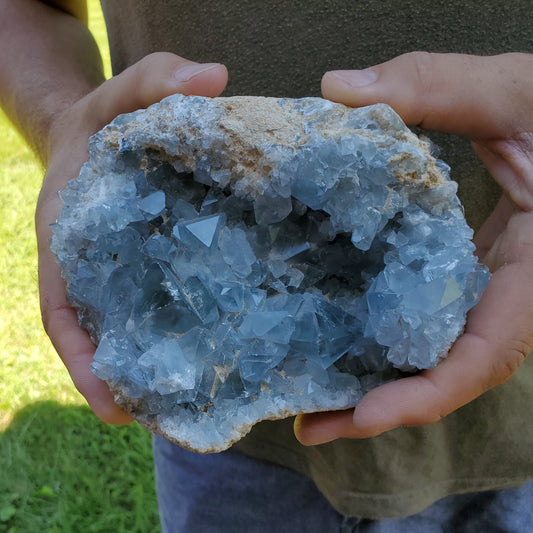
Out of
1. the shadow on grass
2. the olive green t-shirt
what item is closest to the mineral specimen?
the olive green t-shirt

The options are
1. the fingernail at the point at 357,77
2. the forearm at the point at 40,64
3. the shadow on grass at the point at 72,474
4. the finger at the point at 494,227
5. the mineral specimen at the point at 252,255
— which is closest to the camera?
the mineral specimen at the point at 252,255

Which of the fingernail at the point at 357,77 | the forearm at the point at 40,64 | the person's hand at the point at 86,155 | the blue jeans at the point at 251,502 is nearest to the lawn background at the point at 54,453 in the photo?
the blue jeans at the point at 251,502

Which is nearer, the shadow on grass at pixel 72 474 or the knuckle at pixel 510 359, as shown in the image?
the knuckle at pixel 510 359

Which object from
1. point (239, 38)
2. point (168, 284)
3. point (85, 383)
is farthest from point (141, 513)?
point (239, 38)

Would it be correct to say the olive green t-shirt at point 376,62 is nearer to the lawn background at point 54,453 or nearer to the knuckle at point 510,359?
the knuckle at point 510,359

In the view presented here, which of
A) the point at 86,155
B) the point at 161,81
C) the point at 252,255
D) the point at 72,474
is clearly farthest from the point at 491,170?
the point at 72,474

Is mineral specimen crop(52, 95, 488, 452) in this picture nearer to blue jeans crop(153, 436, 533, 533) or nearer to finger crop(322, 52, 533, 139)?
finger crop(322, 52, 533, 139)
